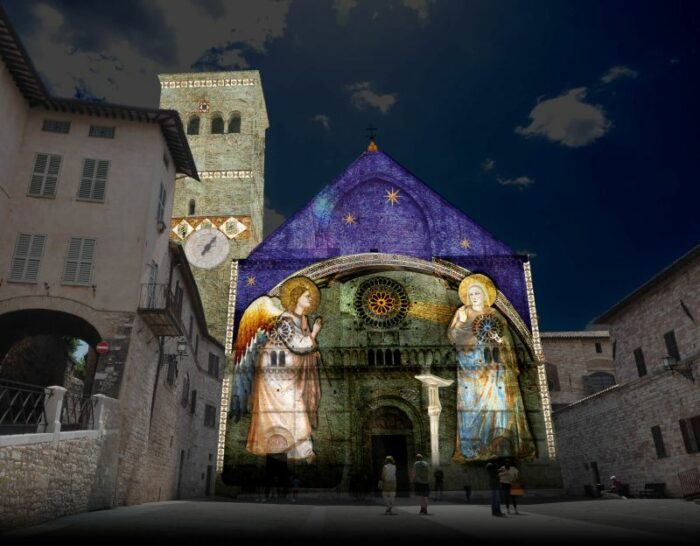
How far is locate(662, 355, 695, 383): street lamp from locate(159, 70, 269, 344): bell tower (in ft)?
78.5

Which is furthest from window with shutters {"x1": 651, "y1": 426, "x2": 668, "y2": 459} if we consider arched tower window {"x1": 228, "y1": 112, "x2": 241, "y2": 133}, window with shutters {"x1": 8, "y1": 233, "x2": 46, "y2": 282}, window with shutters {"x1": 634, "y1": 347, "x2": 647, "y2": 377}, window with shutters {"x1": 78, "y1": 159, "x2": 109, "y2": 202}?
arched tower window {"x1": 228, "y1": 112, "x2": 241, "y2": 133}

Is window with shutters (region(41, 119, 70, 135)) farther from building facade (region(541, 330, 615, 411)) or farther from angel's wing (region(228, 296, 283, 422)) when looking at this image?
building facade (region(541, 330, 615, 411))

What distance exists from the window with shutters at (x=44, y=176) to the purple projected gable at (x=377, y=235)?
33.1 feet

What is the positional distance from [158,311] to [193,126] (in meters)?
29.1

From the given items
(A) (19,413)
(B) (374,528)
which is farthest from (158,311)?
(B) (374,528)

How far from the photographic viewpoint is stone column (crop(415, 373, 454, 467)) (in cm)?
2317

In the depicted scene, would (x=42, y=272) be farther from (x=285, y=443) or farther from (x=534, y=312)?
(x=534, y=312)

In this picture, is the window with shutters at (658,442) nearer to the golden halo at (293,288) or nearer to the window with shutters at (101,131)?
the golden halo at (293,288)

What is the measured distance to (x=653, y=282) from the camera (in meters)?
22.5

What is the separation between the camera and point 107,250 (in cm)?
1720

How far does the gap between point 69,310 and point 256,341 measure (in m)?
9.77

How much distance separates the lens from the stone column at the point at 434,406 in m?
23.2

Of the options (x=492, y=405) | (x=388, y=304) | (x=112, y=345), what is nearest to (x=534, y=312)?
(x=492, y=405)

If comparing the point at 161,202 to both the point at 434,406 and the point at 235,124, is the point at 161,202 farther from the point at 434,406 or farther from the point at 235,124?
the point at 235,124
